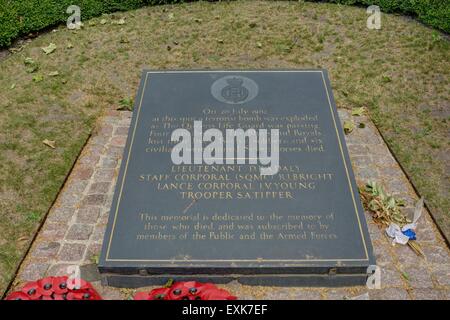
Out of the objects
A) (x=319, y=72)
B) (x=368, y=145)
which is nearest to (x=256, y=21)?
(x=319, y=72)

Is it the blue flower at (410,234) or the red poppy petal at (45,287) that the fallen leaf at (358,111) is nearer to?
the blue flower at (410,234)

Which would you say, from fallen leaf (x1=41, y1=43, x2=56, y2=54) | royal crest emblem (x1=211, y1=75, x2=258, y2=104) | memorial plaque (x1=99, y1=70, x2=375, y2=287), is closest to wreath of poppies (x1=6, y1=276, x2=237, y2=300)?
memorial plaque (x1=99, y1=70, x2=375, y2=287)

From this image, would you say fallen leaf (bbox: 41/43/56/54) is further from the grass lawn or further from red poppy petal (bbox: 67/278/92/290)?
red poppy petal (bbox: 67/278/92/290)

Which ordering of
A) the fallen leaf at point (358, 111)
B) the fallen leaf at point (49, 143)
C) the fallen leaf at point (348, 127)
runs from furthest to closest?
the fallen leaf at point (358, 111) < the fallen leaf at point (348, 127) < the fallen leaf at point (49, 143)

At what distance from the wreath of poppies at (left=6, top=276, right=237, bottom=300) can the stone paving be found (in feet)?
2.38

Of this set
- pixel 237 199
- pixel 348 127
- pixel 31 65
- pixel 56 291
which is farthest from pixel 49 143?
pixel 348 127

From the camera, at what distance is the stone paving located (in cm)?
525

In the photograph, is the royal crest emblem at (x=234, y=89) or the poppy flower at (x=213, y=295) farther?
the royal crest emblem at (x=234, y=89)

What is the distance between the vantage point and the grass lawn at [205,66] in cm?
666

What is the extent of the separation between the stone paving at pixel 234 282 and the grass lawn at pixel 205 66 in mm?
185

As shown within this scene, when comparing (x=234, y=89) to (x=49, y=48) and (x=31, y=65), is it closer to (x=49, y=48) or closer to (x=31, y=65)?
(x=31, y=65)

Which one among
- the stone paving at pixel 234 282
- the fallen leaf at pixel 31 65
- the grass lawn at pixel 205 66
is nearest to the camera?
the stone paving at pixel 234 282

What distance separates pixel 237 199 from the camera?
5469mm

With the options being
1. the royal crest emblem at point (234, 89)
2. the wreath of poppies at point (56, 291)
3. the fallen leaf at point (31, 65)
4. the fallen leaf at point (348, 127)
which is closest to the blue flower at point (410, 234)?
the fallen leaf at point (348, 127)
